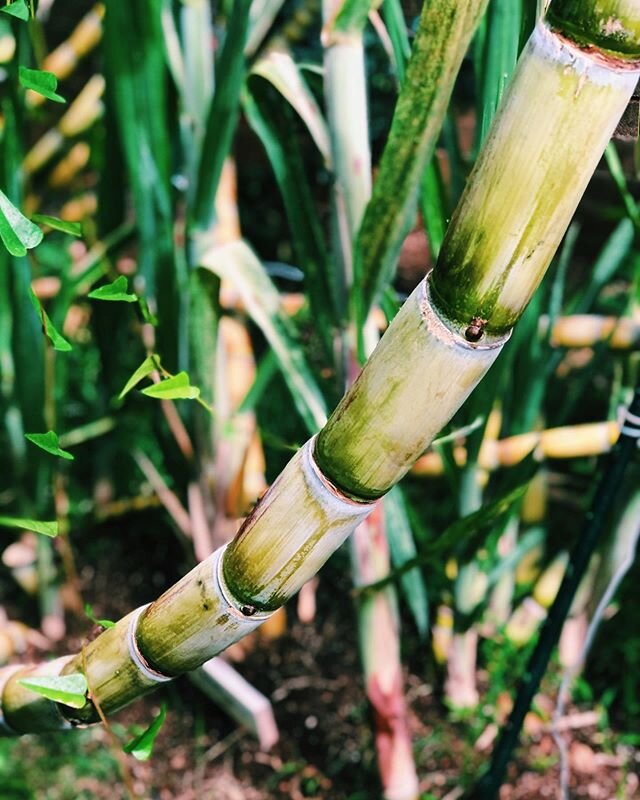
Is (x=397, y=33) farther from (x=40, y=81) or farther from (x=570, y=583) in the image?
(x=570, y=583)

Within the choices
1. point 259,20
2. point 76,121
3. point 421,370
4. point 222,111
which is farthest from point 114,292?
point 76,121

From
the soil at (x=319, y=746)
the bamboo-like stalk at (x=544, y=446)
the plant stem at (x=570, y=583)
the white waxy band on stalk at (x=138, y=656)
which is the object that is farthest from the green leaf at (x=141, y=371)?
the soil at (x=319, y=746)

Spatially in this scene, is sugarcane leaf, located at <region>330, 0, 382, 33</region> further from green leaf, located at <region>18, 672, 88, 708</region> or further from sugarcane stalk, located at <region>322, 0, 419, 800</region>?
green leaf, located at <region>18, 672, 88, 708</region>

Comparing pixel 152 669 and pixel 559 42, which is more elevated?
pixel 559 42

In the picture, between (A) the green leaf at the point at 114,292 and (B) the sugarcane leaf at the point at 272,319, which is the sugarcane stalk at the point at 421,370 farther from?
(B) the sugarcane leaf at the point at 272,319

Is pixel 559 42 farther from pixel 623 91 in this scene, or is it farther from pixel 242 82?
pixel 242 82

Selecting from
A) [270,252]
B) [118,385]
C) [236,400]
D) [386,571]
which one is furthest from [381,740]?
[270,252]

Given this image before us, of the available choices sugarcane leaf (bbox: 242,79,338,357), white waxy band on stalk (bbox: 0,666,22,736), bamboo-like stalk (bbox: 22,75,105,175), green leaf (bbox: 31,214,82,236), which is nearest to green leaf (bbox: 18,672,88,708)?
white waxy band on stalk (bbox: 0,666,22,736)
